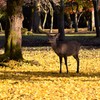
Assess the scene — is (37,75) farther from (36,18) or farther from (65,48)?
(36,18)

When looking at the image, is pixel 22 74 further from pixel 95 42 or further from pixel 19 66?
pixel 95 42

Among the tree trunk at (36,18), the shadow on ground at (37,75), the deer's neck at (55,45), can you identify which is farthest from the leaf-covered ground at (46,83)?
the tree trunk at (36,18)

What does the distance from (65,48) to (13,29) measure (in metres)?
3.65

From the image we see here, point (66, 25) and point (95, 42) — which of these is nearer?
point (95, 42)

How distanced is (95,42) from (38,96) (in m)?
22.0

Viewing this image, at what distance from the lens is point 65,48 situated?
46.0 feet

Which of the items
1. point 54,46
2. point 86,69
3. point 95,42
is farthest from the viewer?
point 95,42

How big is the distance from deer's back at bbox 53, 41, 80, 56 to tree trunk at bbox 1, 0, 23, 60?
3361 millimetres

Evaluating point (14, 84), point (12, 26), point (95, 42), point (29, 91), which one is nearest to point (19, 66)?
point (12, 26)

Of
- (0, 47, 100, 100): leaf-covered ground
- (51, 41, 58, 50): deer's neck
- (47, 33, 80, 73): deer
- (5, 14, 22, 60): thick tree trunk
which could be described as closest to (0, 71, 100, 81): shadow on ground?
(0, 47, 100, 100): leaf-covered ground

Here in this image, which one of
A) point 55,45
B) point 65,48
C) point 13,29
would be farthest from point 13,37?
point 55,45

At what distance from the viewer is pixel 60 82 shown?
39.1 feet

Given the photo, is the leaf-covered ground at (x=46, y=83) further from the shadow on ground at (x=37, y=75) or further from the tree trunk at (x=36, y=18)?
the tree trunk at (x=36, y=18)

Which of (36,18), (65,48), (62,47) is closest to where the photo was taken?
(62,47)
